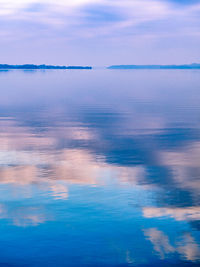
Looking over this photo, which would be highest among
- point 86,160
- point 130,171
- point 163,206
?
point 86,160

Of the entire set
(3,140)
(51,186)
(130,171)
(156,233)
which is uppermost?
(3,140)

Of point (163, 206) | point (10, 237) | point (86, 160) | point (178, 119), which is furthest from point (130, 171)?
point (178, 119)

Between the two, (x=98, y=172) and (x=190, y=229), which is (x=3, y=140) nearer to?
(x=98, y=172)

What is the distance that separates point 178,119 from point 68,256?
82.4ft

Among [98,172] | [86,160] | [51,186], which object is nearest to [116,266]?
[51,186]

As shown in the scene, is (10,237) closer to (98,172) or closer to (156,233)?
(156,233)

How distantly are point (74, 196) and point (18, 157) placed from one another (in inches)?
245

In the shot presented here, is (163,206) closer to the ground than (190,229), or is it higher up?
higher up

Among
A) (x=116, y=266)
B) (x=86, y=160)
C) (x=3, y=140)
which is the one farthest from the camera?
(x=3, y=140)

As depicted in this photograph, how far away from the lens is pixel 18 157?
64.1 feet

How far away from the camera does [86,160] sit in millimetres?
19219

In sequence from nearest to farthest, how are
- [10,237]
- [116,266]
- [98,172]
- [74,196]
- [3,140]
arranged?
1. [116,266]
2. [10,237]
3. [74,196]
4. [98,172]
5. [3,140]

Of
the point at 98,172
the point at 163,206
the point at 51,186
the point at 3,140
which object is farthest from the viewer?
the point at 3,140

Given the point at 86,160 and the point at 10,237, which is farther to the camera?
the point at 86,160
